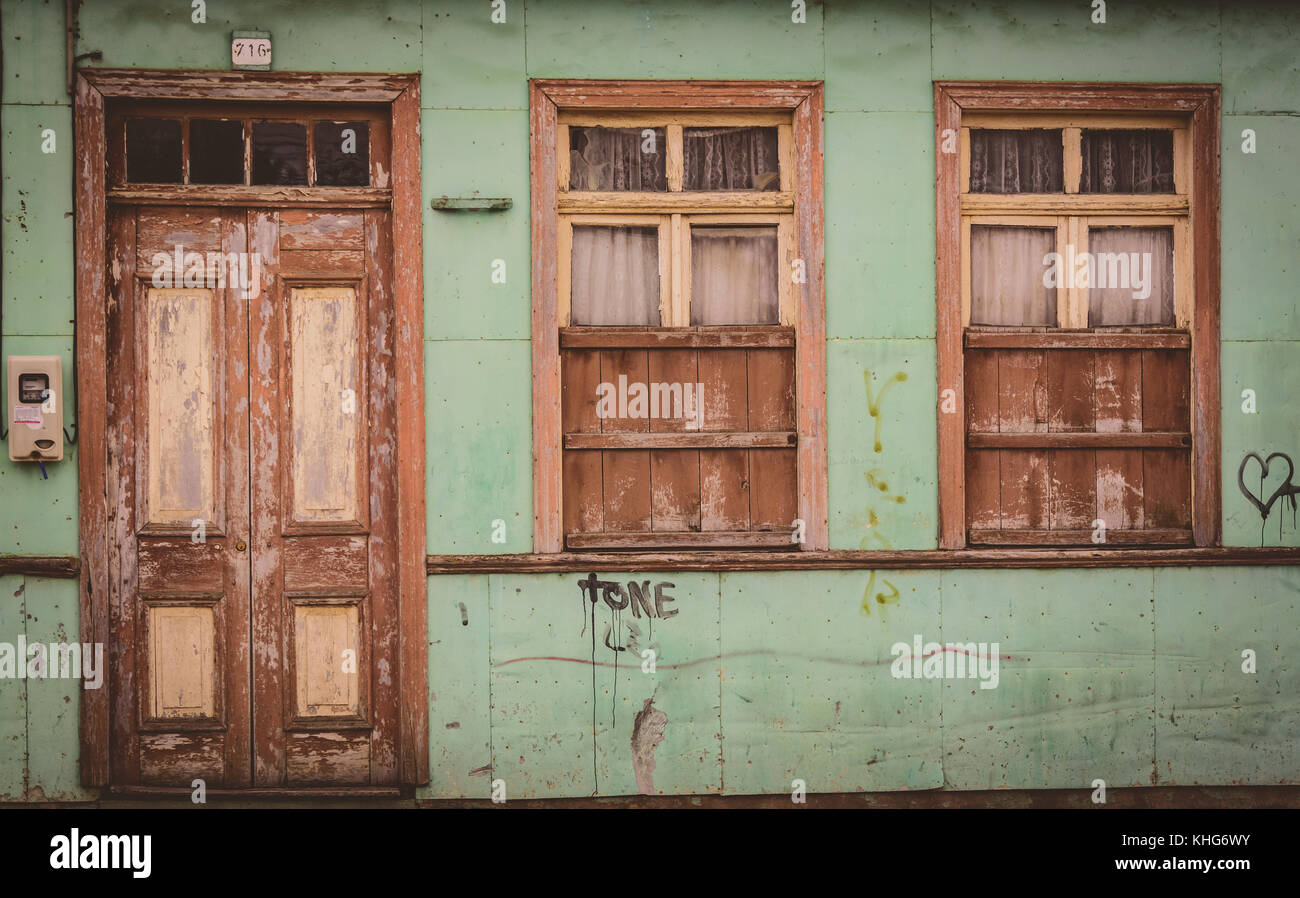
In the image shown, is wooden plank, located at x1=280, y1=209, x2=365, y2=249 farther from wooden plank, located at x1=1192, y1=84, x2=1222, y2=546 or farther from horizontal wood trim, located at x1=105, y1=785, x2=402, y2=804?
wooden plank, located at x1=1192, y1=84, x2=1222, y2=546

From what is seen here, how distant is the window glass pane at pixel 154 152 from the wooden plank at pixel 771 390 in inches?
116

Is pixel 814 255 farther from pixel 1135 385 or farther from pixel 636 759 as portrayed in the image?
pixel 636 759

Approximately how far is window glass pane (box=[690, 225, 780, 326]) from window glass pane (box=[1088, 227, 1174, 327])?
162 cm

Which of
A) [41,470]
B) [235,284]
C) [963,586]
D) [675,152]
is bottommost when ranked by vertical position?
[963,586]

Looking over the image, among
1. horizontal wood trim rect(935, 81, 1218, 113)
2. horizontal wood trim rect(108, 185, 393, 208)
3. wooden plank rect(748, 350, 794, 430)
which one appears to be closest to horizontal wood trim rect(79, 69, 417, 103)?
horizontal wood trim rect(108, 185, 393, 208)

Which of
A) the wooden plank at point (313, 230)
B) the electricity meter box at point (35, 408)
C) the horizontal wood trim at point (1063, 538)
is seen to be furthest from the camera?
the horizontal wood trim at point (1063, 538)

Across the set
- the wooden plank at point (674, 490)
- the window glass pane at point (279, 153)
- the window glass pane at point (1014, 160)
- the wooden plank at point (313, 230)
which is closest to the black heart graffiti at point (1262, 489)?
the window glass pane at point (1014, 160)

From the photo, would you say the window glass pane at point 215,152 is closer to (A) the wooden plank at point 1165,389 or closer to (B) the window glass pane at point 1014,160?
→ (B) the window glass pane at point 1014,160

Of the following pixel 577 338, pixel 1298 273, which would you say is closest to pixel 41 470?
pixel 577 338

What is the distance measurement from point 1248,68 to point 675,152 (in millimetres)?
2854

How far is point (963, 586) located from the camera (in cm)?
492

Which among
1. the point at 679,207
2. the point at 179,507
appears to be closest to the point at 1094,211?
the point at 679,207

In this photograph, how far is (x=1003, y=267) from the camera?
5074mm

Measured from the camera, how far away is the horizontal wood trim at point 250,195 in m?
4.82
